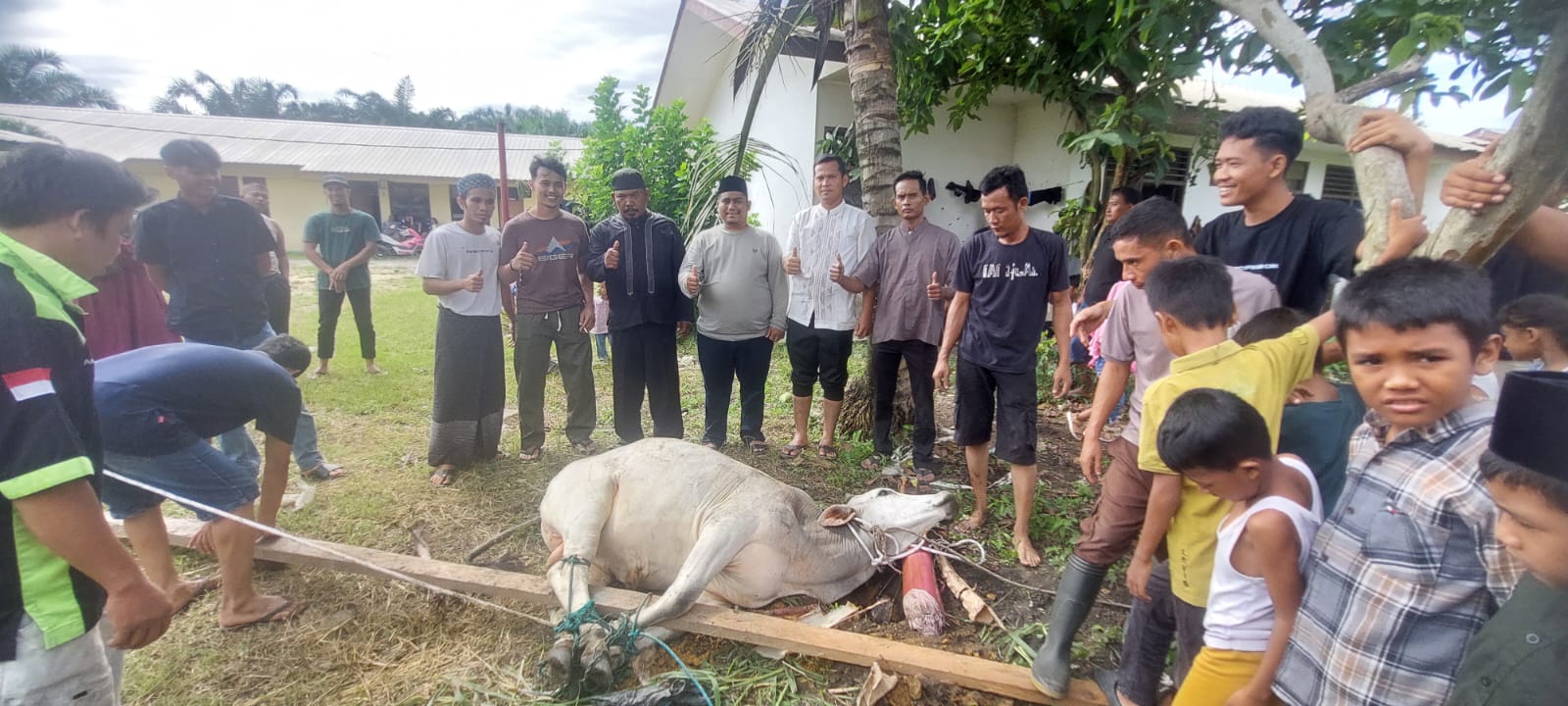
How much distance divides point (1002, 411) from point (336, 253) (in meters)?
6.57

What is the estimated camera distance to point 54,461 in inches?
54.8

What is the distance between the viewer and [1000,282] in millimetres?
3645

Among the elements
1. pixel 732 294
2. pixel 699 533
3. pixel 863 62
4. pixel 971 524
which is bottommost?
pixel 971 524

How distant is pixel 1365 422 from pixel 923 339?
2.68 meters

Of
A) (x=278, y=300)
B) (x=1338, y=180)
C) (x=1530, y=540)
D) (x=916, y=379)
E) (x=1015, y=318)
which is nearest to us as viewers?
(x=1530, y=540)

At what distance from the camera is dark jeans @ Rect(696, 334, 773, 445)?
15.6 ft

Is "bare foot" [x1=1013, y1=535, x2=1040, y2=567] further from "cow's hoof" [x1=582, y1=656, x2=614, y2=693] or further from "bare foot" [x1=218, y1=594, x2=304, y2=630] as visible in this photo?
"bare foot" [x1=218, y1=594, x2=304, y2=630]

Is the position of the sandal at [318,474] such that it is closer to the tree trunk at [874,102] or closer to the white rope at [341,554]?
the white rope at [341,554]

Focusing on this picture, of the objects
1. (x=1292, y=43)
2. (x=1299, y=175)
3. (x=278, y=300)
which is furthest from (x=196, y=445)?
(x=1299, y=175)

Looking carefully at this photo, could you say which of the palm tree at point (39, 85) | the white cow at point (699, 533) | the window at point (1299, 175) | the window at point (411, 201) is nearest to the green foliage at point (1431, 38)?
the white cow at point (699, 533)

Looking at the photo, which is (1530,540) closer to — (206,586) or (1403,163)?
(1403,163)

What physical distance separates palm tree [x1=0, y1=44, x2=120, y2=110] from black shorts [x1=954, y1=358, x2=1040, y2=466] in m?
14.0

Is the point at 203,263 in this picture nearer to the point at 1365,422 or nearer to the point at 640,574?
the point at 640,574

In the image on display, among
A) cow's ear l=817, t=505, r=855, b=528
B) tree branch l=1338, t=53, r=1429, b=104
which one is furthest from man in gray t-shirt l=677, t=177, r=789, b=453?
tree branch l=1338, t=53, r=1429, b=104
